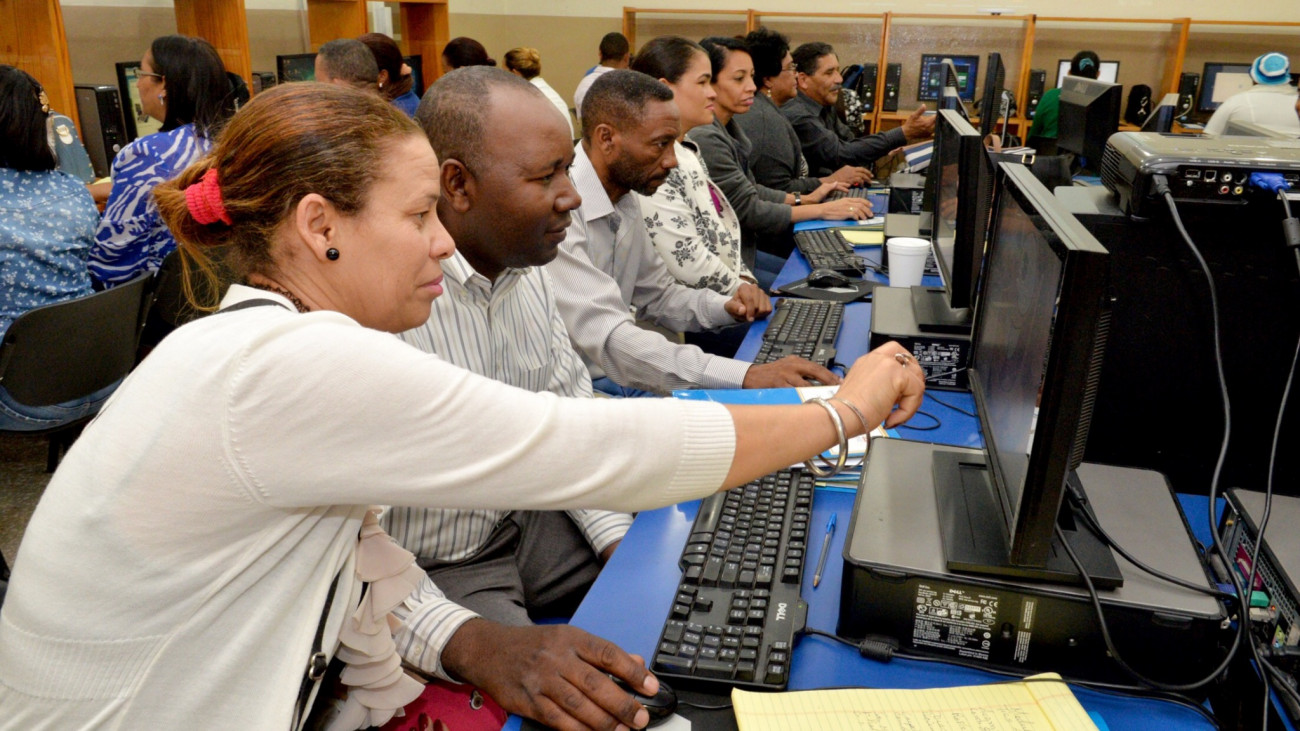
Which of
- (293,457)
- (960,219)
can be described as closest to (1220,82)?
(960,219)

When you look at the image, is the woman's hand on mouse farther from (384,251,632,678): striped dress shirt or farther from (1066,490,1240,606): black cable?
(384,251,632,678): striped dress shirt

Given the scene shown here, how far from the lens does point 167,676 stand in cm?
83

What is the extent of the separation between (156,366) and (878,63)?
6.80 metres

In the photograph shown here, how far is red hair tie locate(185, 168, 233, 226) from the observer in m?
0.89

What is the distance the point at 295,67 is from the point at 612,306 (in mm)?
3300

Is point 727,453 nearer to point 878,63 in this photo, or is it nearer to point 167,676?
point 167,676

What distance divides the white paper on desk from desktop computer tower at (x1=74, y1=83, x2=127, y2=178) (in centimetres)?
326

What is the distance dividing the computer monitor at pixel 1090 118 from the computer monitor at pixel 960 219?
59 cm

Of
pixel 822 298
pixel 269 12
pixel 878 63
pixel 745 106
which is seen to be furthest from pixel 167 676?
pixel 878 63

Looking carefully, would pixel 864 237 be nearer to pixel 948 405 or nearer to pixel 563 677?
pixel 948 405

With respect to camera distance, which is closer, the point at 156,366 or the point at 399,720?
the point at 156,366

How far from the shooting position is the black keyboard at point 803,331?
192cm

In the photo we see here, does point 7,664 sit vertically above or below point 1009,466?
below

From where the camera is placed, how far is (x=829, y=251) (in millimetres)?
2850
